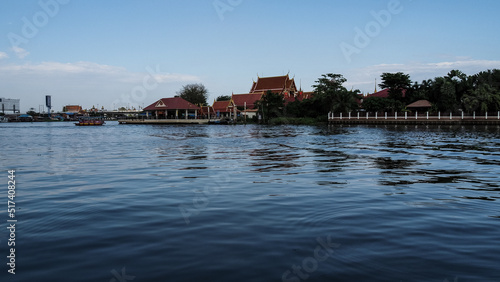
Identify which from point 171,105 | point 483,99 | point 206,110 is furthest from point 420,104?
point 206,110

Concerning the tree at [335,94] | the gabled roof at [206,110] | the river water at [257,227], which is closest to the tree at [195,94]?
the gabled roof at [206,110]

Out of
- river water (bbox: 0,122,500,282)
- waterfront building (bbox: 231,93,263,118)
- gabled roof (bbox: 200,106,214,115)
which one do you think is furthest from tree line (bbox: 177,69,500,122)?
river water (bbox: 0,122,500,282)

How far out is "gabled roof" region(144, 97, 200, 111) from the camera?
88938 mm

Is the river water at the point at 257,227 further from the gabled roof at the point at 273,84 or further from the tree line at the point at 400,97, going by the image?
the gabled roof at the point at 273,84

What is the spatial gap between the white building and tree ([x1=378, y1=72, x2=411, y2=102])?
145664 millimetres

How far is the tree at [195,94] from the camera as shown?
115750 mm

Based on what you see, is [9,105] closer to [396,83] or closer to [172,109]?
[172,109]

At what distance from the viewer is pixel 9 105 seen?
518ft

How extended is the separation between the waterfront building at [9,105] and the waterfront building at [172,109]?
9416 cm

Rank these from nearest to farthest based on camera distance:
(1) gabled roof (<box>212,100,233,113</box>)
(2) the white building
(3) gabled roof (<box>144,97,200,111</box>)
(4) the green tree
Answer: (4) the green tree
(3) gabled roof (<box>144,97,200,111</box>)
(1) gabled roof (<box>212,100,233,113</box>)
(2) the white building

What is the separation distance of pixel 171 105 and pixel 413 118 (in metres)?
51.7

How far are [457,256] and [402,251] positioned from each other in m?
0.56

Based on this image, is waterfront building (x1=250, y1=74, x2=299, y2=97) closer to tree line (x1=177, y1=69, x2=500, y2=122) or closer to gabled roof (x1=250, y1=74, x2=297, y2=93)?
gabled roof (x1=250, y1=74, x2=297, y2=93)

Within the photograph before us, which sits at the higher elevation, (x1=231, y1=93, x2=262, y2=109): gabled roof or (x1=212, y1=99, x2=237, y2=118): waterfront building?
(x1=231, y1=93, x2=262, y2=109): gabled roof
